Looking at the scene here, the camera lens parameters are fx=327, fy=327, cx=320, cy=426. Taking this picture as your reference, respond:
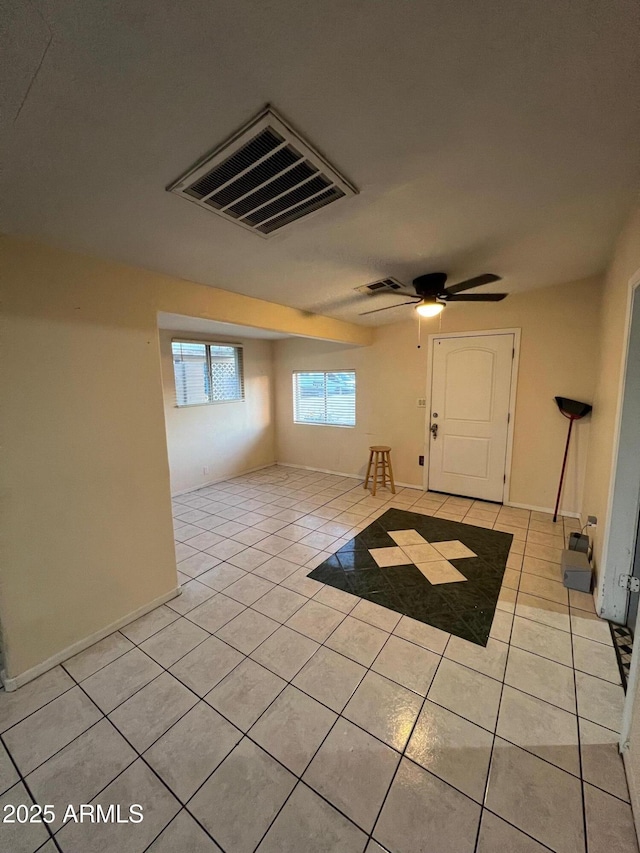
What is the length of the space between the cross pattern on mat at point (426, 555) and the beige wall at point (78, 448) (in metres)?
1.76

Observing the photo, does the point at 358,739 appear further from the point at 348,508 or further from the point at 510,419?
the point at 510,419

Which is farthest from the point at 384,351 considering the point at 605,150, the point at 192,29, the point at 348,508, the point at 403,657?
the point at 192,29

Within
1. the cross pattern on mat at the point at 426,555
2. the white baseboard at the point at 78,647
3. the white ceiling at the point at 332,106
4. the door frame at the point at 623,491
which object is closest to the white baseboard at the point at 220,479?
the white baseboard at the point at 78,647

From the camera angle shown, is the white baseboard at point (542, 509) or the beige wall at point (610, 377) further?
the white baseboard at point (542, 509)

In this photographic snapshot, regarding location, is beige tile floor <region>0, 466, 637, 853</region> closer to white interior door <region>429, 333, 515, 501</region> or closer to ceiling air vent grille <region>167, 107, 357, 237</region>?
white interior door <region>429, 333, 515, 501</region>

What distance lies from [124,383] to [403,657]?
2303mm

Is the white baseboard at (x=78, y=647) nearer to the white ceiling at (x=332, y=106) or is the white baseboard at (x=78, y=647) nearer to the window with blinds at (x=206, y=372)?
the white ceiling at (x=332, y=106)

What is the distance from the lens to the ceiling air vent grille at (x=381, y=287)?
2.69 metres

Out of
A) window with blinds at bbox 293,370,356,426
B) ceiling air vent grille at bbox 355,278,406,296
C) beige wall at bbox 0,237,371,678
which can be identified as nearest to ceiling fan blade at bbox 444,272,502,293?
ceiling air vent grille at bbox 355,278,406,296

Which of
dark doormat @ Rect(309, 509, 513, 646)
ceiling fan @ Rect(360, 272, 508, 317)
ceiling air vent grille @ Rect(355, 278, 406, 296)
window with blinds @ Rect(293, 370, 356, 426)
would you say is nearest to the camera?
dark doormat @ Rect(309, 509, 513, 646)

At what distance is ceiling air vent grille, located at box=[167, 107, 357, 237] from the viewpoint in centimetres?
107

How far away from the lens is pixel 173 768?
1326 mm

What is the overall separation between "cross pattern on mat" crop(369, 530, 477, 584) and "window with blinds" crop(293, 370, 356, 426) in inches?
92.9

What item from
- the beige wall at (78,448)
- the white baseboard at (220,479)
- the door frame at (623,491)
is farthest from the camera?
the white baseboard at (220,479)
